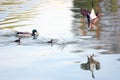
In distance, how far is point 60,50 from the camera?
25.3 metres

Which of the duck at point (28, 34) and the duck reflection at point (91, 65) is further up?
the duck at point (28, 34)

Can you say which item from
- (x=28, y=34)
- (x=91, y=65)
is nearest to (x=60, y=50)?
(x=91, y=65)

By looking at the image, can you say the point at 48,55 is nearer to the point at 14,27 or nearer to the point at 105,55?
the point at 105,55

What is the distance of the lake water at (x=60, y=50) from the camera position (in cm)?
2059

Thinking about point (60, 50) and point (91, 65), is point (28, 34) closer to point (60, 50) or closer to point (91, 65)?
point (60, 50)

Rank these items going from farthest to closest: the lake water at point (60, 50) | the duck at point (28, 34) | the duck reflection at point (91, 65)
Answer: the duck at point (28, 34), the duck reflection at point (91, 65), the lake water at point (60, 50)

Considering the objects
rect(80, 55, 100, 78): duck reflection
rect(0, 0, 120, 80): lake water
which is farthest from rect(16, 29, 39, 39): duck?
rect(80, 55, 100, 78): duck reflection

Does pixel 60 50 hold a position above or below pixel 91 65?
above

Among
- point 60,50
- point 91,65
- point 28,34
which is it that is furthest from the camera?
point 28,34

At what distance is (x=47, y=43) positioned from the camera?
27.4 m

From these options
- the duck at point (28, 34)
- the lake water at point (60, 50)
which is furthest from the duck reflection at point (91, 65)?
the duck at point (28, 34)

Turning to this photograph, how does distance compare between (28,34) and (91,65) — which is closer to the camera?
(91,65)

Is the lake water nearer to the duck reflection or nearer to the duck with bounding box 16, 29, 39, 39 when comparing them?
the duck reflection

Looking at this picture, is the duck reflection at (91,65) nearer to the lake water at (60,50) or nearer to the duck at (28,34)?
the lake water at (60,50)
